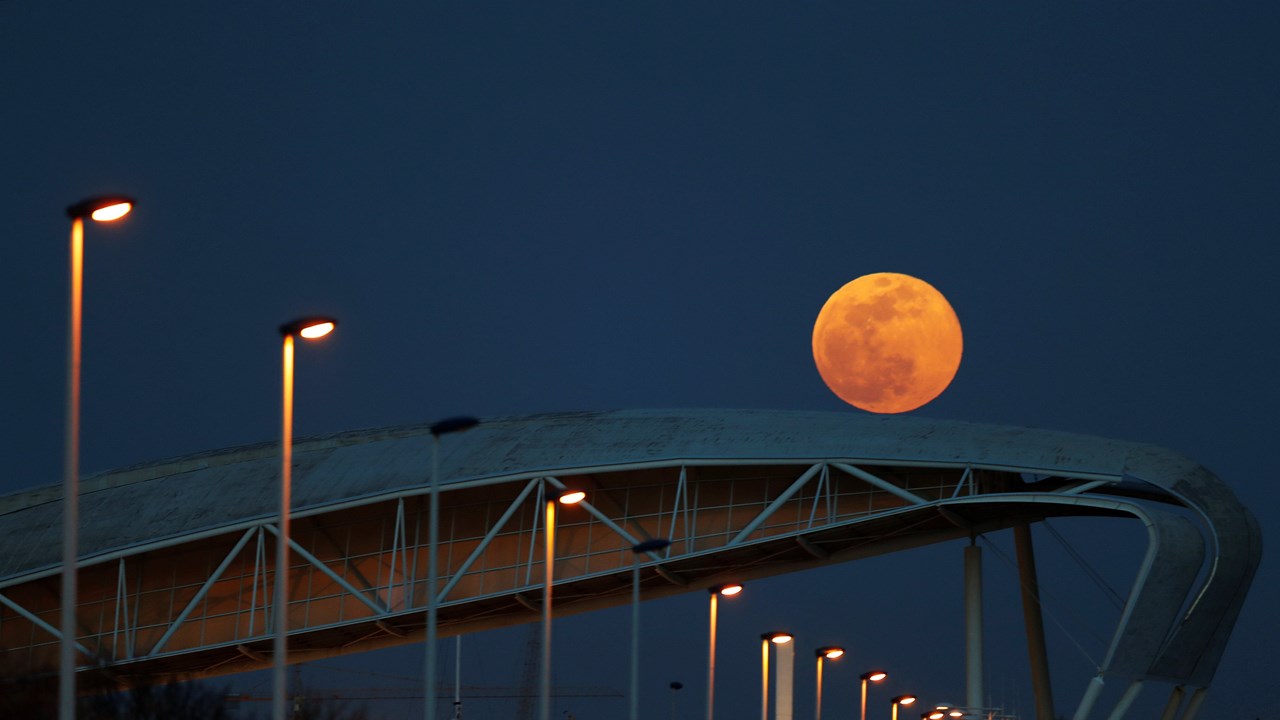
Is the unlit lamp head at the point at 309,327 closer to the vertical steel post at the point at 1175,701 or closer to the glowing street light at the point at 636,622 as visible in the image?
the glowing street light at the point at 636,622

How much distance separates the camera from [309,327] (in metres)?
28.5

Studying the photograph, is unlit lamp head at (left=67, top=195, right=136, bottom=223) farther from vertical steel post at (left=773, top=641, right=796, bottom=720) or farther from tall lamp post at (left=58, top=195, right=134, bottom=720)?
vertical steel post at (left=773, top=641, right=796, bottom=720)

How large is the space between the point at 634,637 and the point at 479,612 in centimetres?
1617

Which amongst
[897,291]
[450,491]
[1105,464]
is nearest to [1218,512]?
[1105,464]

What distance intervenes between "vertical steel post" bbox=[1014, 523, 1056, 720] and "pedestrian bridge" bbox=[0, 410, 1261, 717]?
91cm

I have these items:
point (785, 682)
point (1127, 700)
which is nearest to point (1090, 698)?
point (1127, 700)

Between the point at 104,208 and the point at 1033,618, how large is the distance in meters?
40.3

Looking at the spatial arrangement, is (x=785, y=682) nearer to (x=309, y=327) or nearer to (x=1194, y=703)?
(x=1194, y=703)

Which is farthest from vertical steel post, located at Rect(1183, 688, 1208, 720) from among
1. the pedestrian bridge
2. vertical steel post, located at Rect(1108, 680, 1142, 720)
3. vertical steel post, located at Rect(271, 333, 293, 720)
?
vertical steel post, located at Rect(271, 333, 293, 720)

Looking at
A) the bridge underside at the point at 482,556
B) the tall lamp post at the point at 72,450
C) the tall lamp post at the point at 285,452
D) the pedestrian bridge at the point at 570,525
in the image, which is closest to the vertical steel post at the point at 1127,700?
the pedestrian bridge at the point at 570,525

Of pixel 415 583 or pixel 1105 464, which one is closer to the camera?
pixel 1105 464

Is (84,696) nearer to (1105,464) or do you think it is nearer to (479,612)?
(479,612)

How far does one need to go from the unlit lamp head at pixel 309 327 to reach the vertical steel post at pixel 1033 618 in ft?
108

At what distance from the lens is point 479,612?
204ft
